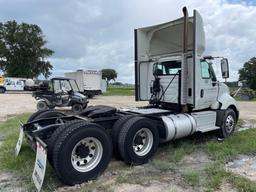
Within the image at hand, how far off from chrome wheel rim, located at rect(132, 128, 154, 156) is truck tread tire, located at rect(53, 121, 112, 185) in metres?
0.82

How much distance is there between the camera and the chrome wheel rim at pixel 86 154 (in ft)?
15.5

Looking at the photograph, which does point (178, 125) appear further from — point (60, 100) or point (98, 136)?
point (60, 100)

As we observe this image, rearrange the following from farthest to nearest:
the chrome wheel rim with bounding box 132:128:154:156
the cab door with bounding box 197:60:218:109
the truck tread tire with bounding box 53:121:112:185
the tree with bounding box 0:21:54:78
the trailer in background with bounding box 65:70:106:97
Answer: the tree with bounding box 0:21:54:78
the trailer in background with bounding box 65:70:106:97
the cab door with bounding box 197:60:218:109
the chrome wheel rim with bounding box 132:128:154:156
the truck tread tire with bounding box 53:121:112:185

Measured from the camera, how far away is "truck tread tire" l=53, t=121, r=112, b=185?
14.5 ft

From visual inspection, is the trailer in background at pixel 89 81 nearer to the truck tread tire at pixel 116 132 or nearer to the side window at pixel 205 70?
the side window at pixel 205 70

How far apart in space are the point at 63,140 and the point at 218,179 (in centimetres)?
259

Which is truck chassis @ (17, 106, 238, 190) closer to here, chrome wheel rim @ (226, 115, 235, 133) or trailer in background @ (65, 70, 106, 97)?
chrome wheel rim @ (226, 115, 235, 133)

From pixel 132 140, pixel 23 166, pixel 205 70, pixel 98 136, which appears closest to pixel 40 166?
pixel 98 136

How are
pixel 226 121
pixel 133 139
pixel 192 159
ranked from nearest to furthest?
pixel 133 139, pixel 192 159, pixel 226 121

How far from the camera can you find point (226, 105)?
8102 mm

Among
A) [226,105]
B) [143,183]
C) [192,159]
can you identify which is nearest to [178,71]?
[226,105]

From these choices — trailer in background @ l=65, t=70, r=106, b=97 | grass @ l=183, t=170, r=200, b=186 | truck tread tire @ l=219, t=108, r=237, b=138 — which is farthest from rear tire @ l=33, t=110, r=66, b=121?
trailer in background @ l=65, t=70, r=106, b=97

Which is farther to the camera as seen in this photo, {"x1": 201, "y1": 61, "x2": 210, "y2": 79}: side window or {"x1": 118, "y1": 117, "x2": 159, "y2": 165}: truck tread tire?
{"x1": 201, "y1": 61, "x2": 210, "y2": 79}: side window

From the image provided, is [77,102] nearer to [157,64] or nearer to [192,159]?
[157,64]
